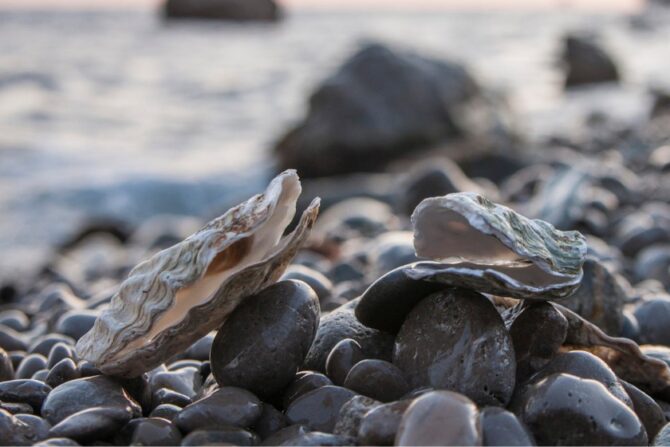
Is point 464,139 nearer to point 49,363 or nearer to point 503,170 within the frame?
point 503,170

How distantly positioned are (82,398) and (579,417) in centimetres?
122

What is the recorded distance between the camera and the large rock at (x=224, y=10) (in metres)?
61.7

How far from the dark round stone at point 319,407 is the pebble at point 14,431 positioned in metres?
0.62

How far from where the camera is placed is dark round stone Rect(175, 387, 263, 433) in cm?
204

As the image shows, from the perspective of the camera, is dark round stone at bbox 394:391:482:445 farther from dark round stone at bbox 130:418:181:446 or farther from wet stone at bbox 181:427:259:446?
dark round stone at bbox 130:418:181:446

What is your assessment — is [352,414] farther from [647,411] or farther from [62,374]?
[62,374]

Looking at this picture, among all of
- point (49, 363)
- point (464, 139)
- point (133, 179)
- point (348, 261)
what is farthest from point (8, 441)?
point (133, 179)

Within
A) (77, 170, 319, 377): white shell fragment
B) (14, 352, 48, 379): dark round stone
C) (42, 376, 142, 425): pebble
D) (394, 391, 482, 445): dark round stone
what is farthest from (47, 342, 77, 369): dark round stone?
(394, 391, 482, 445): dark round stone

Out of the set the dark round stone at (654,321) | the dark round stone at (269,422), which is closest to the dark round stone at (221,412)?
the dark round stone at (269,422)

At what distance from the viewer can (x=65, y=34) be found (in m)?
39.0

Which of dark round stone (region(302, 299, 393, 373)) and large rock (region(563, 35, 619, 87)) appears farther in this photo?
large rock (region(563, 35, 619, 87))

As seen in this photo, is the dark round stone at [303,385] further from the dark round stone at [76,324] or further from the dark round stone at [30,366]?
the dark round stone at [76,324]

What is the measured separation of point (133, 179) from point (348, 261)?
7.80m

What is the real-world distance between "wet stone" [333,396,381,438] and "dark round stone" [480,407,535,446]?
0.27 meters
